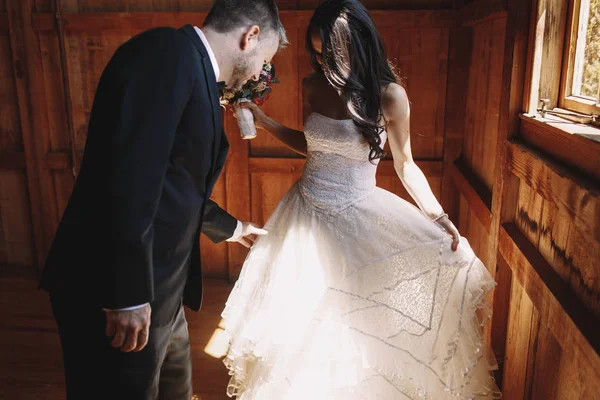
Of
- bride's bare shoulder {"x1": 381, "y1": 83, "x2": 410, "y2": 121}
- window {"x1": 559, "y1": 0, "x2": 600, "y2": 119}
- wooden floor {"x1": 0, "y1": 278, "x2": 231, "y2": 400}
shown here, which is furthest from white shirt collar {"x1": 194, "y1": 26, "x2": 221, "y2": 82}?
wooden floor {"x1": 0, "y1": 278, "x2": 231, "y2": 400}

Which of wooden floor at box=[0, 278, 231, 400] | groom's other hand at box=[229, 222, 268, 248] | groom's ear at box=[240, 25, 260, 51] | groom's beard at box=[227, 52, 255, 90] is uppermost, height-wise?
groom's ear at box=[240, 25, 260, 51]

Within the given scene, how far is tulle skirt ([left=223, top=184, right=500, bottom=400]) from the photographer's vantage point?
215 centimetres

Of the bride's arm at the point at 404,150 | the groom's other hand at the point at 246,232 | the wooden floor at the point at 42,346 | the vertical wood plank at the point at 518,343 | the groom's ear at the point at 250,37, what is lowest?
the wooden floor at the point at 42,346

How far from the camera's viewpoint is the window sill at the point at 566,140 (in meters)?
1.47

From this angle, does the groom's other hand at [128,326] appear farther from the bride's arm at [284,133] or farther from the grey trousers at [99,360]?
the bride's arm at [284,133]

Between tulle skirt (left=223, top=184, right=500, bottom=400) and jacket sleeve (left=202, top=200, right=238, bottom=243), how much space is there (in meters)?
0.27

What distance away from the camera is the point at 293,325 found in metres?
2.20

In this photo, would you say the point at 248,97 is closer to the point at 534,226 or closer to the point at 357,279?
the point at 357,279

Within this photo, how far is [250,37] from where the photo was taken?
1.67 metres

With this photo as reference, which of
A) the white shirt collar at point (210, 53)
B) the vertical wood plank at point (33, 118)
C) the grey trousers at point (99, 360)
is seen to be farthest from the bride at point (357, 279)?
the vertical wood plank at point (33, 118)

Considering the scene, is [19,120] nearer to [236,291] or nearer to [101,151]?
[236,291]

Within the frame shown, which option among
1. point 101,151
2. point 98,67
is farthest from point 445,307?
point 98,67

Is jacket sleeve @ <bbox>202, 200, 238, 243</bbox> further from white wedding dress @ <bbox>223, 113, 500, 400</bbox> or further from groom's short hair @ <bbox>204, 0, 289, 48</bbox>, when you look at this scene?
groom's short hair @ <bbox>204, 0, 289, 48</bbox>

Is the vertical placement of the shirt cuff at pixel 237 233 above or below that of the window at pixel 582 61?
below
